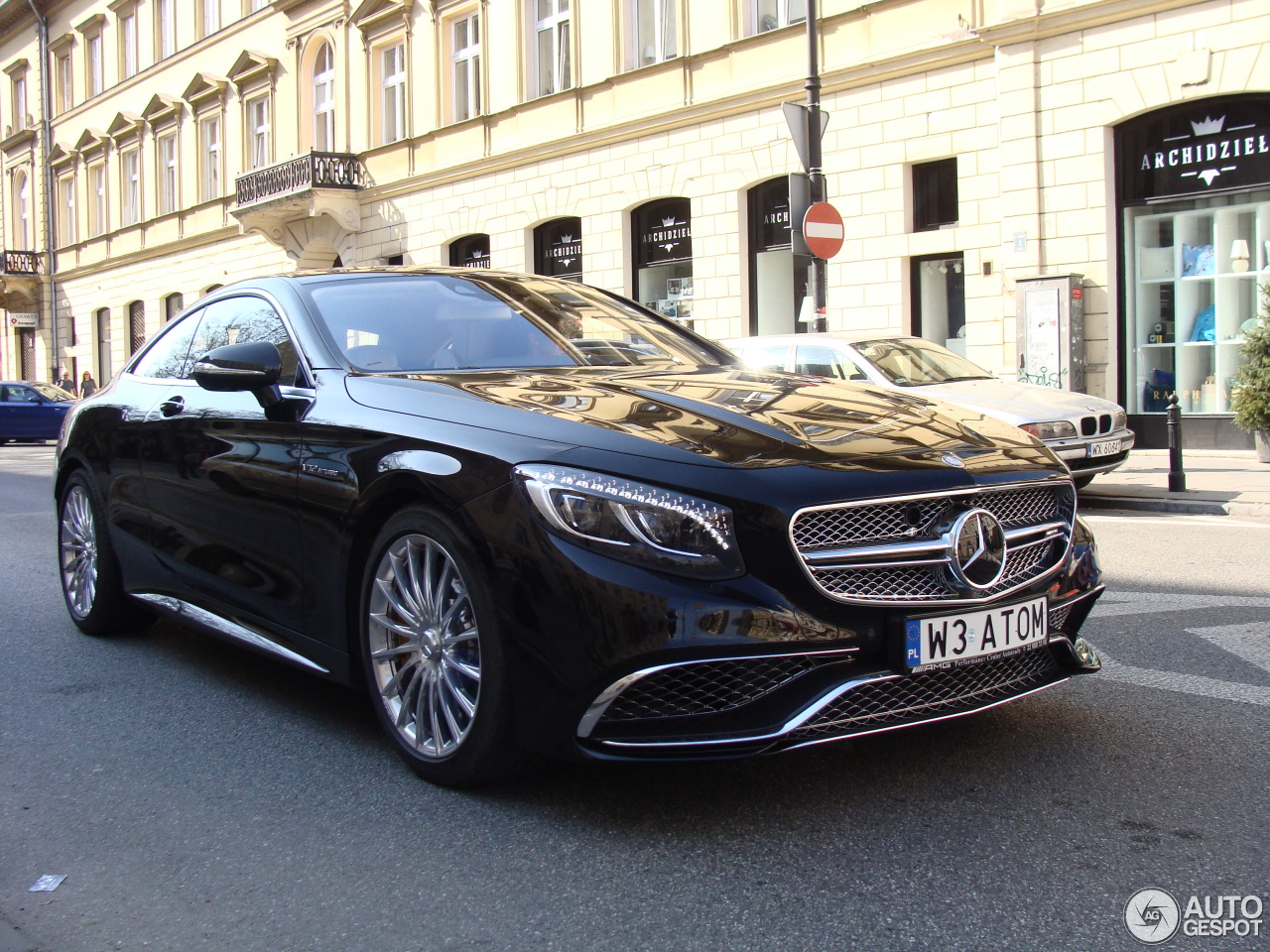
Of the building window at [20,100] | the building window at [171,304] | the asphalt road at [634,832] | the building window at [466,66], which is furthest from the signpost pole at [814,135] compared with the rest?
the building window at [20,100]

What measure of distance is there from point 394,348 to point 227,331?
1057mm

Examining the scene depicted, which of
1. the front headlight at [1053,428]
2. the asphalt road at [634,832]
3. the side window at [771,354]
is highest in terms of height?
the side window at [771,354]

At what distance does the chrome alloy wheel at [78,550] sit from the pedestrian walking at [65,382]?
33609mm

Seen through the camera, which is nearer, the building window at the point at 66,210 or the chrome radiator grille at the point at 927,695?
the chrome radiator grille at the point at 927,695

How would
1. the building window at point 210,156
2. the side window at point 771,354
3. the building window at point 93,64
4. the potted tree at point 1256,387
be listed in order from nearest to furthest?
the side window at point 771,354, the potted tree at point 1256,387, the building window at point 210,156, the building window at point 93,64

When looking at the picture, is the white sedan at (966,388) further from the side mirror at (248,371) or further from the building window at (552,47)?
the building window at (552,47)

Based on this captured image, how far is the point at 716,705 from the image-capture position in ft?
9.50

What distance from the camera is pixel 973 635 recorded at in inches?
121

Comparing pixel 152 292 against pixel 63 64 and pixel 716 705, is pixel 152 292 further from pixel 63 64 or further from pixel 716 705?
pixel 716 705

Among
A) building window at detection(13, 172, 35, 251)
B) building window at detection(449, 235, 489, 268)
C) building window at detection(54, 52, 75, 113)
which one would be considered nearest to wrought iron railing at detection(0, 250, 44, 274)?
building window at detection(13, 172, 35, 251)

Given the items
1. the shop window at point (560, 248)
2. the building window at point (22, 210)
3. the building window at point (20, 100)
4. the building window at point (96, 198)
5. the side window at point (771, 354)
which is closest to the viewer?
the side window at point (771, 354)

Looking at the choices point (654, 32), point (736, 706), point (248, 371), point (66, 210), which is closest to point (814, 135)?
point (654, 32)

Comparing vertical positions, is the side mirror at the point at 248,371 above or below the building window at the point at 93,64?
below

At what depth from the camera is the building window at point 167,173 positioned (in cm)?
3538
